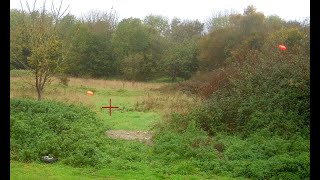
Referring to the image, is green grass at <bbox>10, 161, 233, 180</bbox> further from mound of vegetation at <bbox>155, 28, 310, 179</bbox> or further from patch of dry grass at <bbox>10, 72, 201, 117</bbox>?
patch of dry grass at <bbox>10, 72, 201, 117</bbox>

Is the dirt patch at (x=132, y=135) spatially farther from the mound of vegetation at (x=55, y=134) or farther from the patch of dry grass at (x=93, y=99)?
the patch of dry grass at (x=93, y=99)

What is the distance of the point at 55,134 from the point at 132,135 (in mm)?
2998

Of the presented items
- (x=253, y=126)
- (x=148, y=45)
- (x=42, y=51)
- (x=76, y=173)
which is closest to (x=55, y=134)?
(x=76, y=173)

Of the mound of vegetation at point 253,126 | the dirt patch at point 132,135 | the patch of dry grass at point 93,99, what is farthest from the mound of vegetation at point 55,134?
the patch of dry grass at point 93,99

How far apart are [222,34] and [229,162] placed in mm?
29121

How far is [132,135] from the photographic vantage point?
45.1ft

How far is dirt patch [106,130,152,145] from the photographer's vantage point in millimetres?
13043

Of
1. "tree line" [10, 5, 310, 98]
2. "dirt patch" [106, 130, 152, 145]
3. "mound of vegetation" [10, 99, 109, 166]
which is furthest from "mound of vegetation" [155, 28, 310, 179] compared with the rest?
"tree line" [10, 5, 310, 98]

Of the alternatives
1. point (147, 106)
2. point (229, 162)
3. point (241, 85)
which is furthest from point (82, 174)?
point (147, 106)

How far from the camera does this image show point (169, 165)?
9.80 metres

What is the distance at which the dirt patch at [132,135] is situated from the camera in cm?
1304
